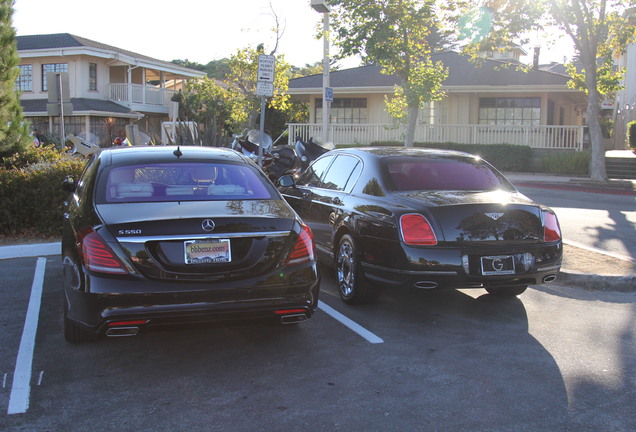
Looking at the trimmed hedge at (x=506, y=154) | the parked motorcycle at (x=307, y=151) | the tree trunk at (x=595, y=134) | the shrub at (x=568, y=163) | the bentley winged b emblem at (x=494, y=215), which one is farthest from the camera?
the trimmed hedge at (x=506, y=154)

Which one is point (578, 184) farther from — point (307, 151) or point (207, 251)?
point (207, 251)

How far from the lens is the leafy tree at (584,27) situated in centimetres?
1984

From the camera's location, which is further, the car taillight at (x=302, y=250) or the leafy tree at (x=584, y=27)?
the leafy tree at (x=584, y=27)

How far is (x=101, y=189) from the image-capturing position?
5121 mm

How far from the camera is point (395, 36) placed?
71.2 ft

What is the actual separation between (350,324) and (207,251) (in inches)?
71.8

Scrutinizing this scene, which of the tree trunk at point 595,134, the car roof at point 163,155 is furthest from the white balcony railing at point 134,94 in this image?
the car roof at point 163,155

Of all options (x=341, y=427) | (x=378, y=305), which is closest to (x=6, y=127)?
(x=378, y=305)

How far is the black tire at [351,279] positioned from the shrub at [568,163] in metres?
19.6

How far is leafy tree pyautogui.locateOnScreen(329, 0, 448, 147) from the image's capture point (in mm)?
21219

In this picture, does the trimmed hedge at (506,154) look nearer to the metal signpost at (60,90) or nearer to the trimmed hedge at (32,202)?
the metal signpost at (60,90)

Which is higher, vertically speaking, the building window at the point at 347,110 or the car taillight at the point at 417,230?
the building window at the point at 347,110

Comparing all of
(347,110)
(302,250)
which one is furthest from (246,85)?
(302,250)

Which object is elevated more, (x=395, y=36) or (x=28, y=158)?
(x=395, y=36)
